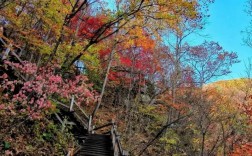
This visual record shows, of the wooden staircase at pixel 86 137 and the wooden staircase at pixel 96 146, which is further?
the wooden staircase at pixel 96 146

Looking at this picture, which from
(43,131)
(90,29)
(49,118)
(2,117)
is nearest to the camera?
(2,117)

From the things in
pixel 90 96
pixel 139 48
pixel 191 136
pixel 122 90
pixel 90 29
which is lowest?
pixel 191 136

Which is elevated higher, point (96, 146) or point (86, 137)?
point (86, 137)

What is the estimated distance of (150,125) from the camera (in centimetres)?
2584

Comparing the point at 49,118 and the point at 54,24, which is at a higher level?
the point at 54,24

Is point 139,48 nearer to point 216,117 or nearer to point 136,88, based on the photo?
point 136,88

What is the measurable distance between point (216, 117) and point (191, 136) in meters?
5.99

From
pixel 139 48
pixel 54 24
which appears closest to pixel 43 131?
pixel 54 24

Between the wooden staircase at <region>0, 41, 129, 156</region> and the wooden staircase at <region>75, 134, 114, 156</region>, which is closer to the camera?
the wooden staircase at <region>0, 41, 129, 156</region>

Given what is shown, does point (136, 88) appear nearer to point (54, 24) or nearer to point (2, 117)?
point (54, 24)

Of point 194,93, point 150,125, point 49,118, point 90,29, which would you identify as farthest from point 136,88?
point 49,118

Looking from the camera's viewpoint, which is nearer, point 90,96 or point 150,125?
point 90,96

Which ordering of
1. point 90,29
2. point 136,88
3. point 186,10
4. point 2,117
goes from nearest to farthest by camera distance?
1. point 2,117
2. point 186,10
3. point 90,29
4. point 136,88

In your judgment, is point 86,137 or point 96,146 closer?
point 96,146
